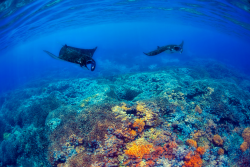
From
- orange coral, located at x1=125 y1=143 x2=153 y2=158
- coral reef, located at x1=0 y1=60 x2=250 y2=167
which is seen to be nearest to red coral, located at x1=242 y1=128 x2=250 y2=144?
coral reef, located at x1=0 y1=60 x2=250 y2=167

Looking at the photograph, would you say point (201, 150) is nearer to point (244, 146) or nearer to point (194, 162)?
point (194, 162)

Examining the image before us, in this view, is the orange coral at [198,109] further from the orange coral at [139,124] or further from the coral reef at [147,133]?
the orange coral at [139,124]

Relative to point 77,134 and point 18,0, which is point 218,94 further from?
point 18,0

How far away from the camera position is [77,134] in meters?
4.42

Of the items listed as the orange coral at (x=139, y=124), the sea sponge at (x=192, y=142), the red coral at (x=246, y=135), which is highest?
the orange coral at (x=139, y=124)

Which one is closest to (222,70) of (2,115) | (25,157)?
(25,157)

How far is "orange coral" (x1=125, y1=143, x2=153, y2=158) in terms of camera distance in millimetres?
3738

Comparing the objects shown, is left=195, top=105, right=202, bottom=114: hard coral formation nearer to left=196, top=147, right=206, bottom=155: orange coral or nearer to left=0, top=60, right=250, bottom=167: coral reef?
left=0, top=60, right=250, bottom=167: coral reef

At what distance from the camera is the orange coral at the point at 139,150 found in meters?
3.74

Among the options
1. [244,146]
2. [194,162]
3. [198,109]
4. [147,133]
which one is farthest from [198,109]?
[147,133]

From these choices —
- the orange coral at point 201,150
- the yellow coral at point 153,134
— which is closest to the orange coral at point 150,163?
the yellow coral at point 153,134

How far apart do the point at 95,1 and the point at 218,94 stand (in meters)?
20.0

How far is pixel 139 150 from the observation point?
3.80m

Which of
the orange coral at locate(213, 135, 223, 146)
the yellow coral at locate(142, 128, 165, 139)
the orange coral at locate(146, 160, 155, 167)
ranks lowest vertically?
the orange coral at locate(213, 135, 223, 146)
